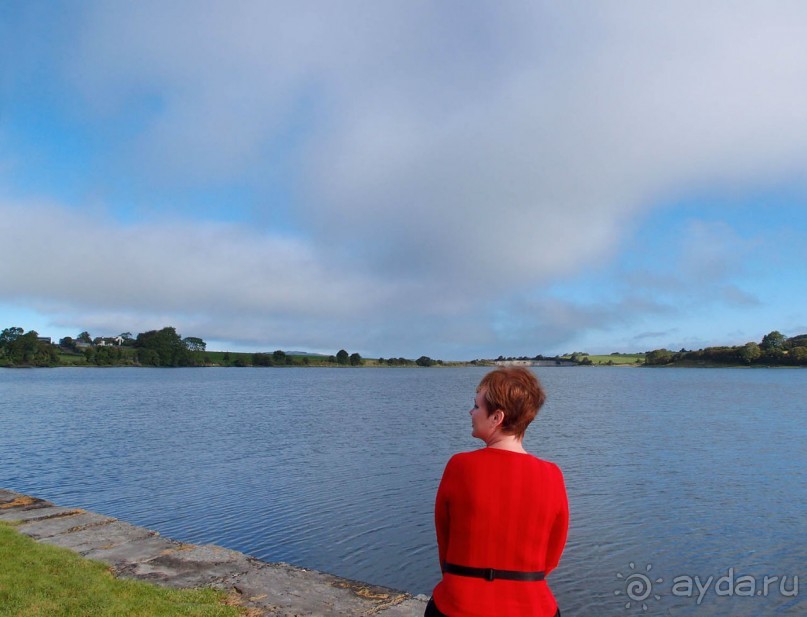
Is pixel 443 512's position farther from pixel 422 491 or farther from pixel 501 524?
pixel 422 491

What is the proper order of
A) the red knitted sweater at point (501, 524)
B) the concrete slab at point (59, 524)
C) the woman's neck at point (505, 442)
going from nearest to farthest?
the red knitted sweater at point (501, 524), the woman's neck at point (505, 442), the concrete slab at point (59, 524)

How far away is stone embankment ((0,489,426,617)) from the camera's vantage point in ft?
29.7

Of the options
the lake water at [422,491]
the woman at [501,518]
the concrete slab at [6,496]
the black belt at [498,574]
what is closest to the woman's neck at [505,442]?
the woman at [501,518]

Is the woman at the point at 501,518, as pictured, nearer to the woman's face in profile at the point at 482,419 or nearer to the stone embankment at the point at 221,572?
the woman's face in profile at the point at 482,419

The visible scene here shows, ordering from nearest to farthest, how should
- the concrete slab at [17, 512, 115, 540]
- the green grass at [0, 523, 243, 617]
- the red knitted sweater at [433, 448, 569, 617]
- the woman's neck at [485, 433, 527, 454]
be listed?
the red knitted sweater at [433, 448, 569, 617]
the woman's neck at [485, 433, 527, 454]
the green grass at [0, 523, 243, 617]
the concrete slab at [17, 512, 115, 540]

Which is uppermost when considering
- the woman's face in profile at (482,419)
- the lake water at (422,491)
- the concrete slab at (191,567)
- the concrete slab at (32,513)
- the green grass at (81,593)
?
the woman's face in profile at (482,419)

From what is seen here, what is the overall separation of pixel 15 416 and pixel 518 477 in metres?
58.2

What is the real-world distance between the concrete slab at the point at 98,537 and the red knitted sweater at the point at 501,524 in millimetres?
10490

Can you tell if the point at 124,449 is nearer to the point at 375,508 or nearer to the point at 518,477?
the point at 375,508

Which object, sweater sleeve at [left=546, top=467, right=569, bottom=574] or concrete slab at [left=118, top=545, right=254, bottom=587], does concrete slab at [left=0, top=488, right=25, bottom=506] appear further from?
sweater sleeve at [left=546, top=467, right=569, bottom=574]

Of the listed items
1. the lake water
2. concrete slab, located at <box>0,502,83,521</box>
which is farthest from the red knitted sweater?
concrete slab, located at <box>0,502,83,521</box>

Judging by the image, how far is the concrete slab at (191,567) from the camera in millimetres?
10000

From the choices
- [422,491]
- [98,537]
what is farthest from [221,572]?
[422,491]

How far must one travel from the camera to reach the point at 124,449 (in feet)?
110
